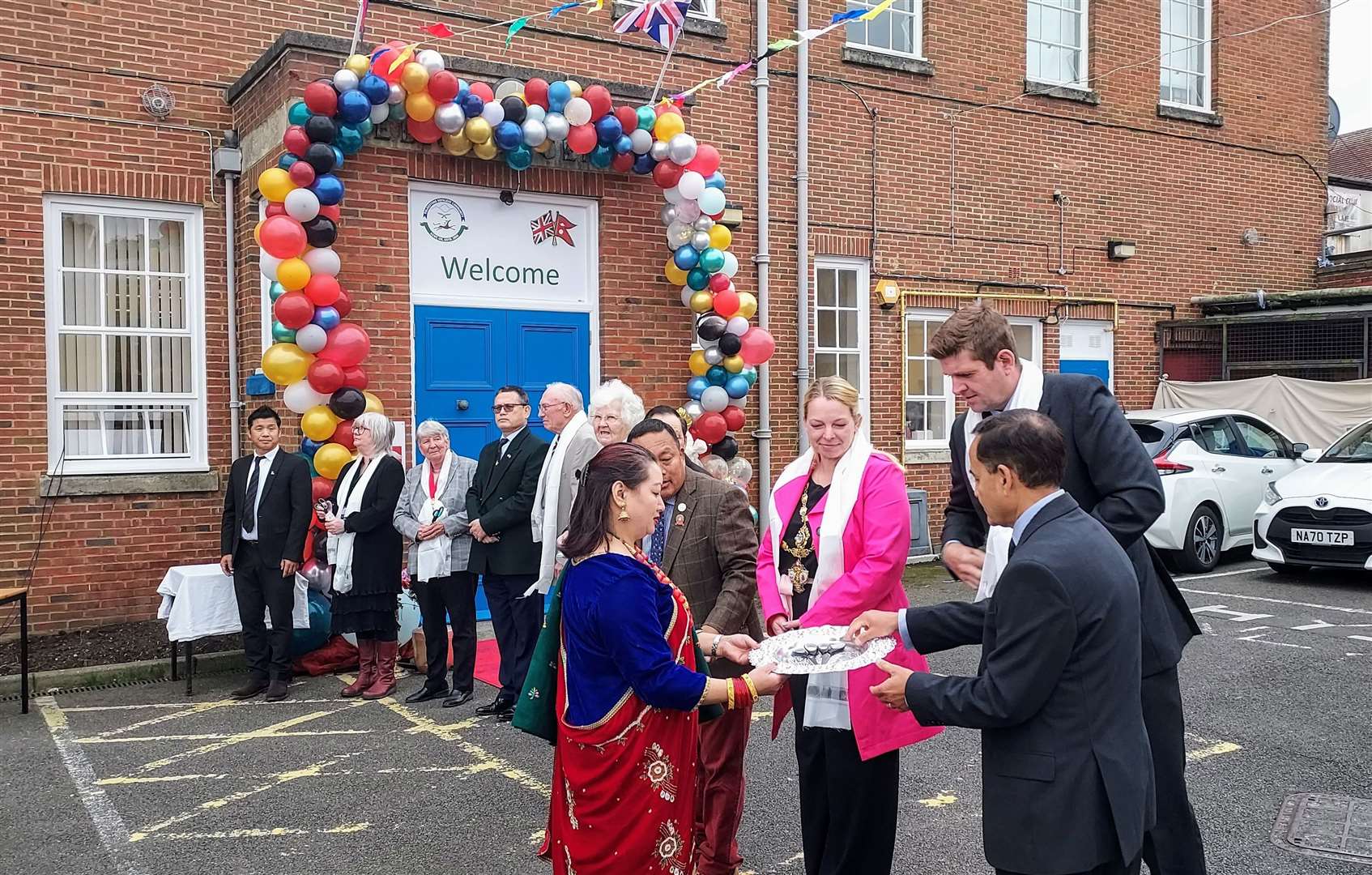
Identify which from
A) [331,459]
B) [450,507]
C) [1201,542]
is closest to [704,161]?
[331,459]

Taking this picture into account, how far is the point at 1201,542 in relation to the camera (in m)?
11.8

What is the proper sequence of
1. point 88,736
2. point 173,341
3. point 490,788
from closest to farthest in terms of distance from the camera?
point 490,788 → point 88,736 → point 173,341

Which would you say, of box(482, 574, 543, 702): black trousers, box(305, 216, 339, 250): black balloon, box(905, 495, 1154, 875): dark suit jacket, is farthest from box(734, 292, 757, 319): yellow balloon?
box(905, 495, 1154, 875): dark suit jacket

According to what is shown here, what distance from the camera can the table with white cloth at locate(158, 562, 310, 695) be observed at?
763 cm

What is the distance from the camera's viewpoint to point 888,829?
369 cm

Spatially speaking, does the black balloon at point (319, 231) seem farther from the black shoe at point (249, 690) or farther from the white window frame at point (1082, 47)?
the white window frame at point (1082, 47)

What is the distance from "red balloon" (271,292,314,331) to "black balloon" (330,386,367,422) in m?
0.57

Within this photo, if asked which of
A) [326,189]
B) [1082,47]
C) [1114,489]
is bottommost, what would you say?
[1114,489]

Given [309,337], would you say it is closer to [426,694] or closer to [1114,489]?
[426,694]

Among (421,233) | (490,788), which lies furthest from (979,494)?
(421,233)

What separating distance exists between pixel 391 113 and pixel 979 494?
23.6 feet

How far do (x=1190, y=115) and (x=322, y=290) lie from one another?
477 inches

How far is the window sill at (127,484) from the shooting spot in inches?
350

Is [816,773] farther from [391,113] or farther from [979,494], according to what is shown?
[391,113]
